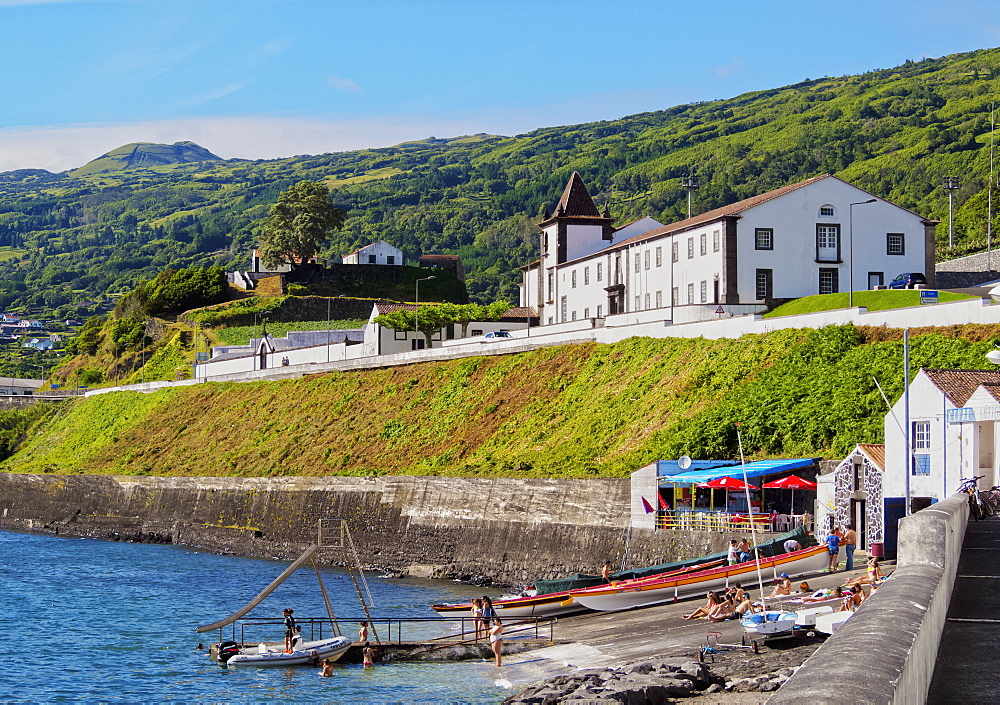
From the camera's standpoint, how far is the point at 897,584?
11.5 metres

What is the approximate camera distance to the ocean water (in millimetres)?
30531

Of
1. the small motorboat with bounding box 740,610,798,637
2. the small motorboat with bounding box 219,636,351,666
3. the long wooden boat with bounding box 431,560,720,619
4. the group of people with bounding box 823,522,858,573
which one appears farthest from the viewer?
the long wooden boat with bounding box 431,560,720,619

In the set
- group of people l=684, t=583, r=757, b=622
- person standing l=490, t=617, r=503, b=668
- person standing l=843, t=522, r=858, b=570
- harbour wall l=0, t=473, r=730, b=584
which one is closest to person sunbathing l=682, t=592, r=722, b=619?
group of people l=684, t=583, r=757, b=622

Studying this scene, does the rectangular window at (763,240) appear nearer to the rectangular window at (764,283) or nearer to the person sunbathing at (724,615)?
the rectangular window at (764,283)

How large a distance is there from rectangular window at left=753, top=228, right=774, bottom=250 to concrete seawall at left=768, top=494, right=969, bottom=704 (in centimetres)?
5815

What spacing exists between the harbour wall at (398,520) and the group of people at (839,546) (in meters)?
5.12

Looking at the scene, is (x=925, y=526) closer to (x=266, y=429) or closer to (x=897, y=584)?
(x=897, y=584)

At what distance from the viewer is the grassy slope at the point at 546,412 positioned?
47750 mm

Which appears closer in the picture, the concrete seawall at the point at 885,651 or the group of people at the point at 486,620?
the concrete seawall at the point at 885,651

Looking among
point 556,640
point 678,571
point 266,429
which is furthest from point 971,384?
point 266,429

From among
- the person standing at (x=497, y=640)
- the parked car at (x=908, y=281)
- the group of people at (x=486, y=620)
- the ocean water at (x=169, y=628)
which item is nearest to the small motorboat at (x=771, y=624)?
the ocean water at (x=169, y=628)

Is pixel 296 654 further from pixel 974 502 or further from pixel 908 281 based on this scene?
pixel 908 281

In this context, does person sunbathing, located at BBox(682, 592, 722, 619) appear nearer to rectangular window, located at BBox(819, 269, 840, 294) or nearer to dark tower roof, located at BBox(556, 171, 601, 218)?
rectangular window, located at BBox(819, 269, 840, 294)

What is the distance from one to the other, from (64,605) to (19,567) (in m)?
14.8
